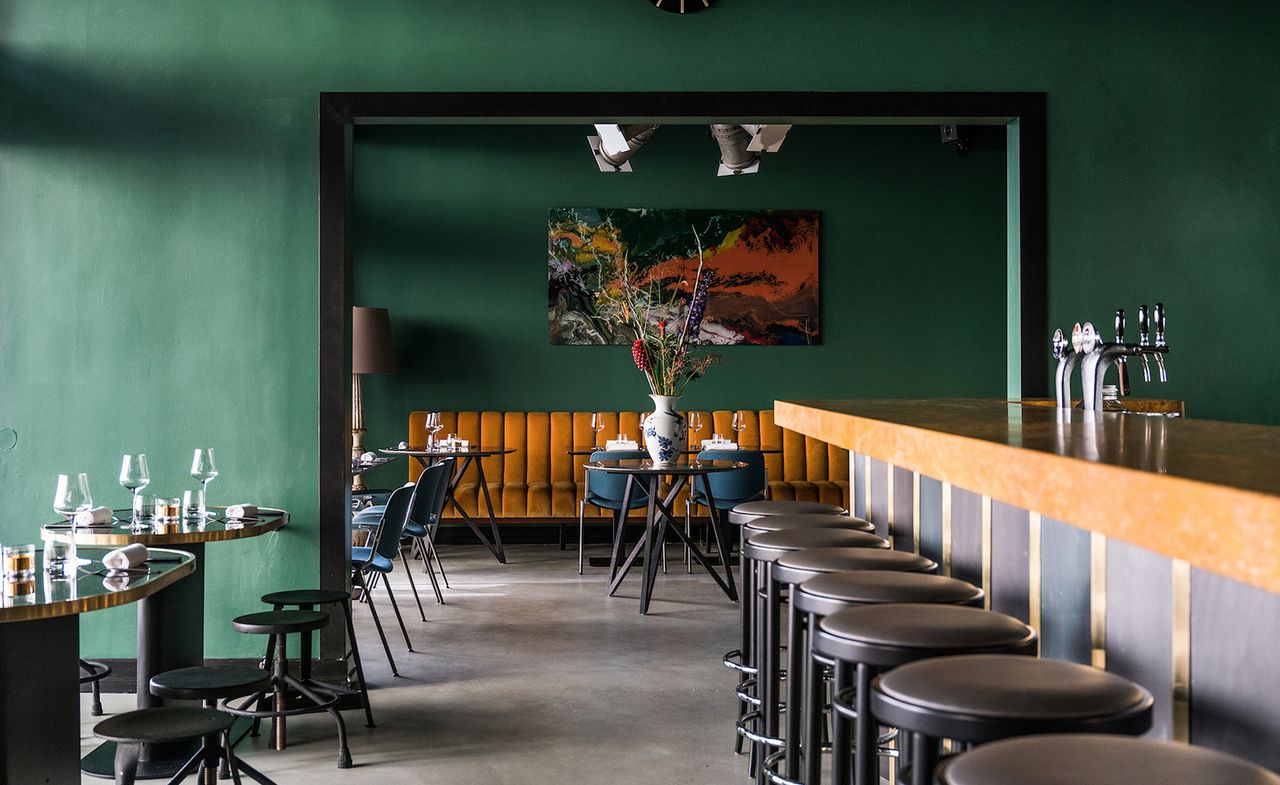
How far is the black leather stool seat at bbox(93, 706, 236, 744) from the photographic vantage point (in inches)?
106

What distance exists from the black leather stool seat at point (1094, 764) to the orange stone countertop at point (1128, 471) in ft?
0.74

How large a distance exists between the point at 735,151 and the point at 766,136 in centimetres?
58

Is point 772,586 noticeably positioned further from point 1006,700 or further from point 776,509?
point 1006,700

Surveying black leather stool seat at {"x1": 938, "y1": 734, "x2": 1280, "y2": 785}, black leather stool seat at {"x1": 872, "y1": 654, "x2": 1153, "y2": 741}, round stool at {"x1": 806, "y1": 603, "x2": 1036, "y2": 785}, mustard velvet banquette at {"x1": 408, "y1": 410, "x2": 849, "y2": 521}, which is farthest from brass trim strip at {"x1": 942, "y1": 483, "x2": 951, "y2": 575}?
mustard velvet banquette at {"x1": 408, "y1": 410, "x2": 849, "y2": 521}

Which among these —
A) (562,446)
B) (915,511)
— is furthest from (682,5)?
(562,446)

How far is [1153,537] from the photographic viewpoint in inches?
45.6

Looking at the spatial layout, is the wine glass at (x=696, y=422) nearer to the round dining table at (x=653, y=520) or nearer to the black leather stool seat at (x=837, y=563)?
the round dining table at (x=653, y=520)

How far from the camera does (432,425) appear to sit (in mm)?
8312

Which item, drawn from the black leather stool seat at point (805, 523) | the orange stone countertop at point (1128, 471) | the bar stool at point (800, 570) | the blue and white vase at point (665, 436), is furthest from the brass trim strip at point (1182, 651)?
the blue and white vase at point (665, 436)

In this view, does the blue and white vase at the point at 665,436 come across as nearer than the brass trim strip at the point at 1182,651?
No

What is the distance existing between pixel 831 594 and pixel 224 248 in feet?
11.1

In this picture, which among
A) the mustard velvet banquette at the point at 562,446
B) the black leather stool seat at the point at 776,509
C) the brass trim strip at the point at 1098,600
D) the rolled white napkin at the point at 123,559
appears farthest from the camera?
the mustard velvet banquette at the point at 562,446

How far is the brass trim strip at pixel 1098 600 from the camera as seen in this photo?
194cm

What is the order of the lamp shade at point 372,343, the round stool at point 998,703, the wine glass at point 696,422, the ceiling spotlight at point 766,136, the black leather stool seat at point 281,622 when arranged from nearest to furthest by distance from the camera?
the round stool at point 998,703
the black leather stool seat at point 281,622
the ceiling spotlight at point 766,136
the lamp shade at point 372,343
the wine glass at point 696,422
